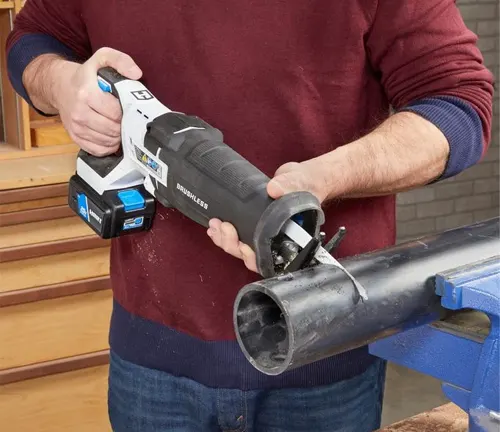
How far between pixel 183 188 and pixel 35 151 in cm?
154

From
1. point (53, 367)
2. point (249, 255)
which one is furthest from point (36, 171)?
point (249, 255)

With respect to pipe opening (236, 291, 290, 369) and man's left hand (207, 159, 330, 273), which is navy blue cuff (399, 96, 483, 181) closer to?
man's left hand (207, 159, 330, 273)

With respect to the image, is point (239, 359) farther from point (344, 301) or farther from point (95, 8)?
point (95, 8)

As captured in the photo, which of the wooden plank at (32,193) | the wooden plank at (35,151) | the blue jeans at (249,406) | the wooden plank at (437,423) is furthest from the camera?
the wooden plank at (35,151)

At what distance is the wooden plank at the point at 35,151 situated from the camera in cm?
249

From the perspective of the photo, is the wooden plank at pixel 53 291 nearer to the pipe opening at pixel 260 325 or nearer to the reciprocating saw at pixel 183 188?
the reciprocating saw at pixel 183 188

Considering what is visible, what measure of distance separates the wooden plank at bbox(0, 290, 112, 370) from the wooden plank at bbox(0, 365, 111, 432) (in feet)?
0.22

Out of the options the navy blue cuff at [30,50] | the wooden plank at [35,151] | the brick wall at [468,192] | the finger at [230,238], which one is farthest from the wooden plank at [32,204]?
the brick wall at [468,192]

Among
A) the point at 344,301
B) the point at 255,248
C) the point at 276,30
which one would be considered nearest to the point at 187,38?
the point at 276,30

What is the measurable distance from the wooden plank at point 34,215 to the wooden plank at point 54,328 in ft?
0.73

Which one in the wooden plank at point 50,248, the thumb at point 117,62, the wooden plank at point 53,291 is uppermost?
→ the thumb at point 117,62

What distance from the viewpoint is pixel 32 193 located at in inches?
90.4

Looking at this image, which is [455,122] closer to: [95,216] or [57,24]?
[95,216]

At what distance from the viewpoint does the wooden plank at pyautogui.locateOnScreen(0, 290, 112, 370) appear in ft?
7.62
